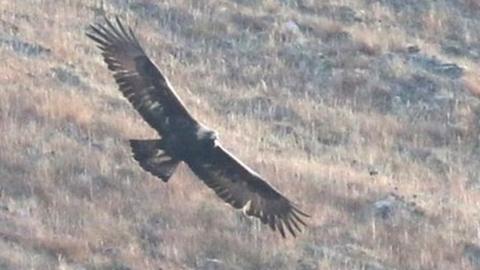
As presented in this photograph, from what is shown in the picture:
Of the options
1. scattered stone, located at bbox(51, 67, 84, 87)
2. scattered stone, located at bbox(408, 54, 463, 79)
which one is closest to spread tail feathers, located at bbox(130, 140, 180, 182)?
scattered stone, located at bbox(51, 67, 84, 87)

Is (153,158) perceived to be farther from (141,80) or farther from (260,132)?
(260,132)

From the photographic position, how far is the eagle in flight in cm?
1080

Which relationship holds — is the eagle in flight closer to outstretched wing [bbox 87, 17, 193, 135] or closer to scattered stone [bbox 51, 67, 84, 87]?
outstretched wing [bbox 87, 17, 193, 135]

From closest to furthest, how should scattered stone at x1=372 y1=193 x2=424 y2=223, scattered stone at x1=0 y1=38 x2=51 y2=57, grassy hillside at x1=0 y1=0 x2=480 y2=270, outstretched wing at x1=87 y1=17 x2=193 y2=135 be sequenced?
outstretched wing at x1=87 y1=17 x2=193 y2=135 → grassy hillside at x1=0 y1=0 x2=480 y2=270 → scattered stone at x1=372 y1=193 x2=424 y2=223 → scattered stone at x1=0 y1=38 x2=51 y2=57

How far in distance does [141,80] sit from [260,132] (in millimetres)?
4335

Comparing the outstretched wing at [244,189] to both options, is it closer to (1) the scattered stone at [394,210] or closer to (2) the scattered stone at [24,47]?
(1) the scattered stone at [394,210]

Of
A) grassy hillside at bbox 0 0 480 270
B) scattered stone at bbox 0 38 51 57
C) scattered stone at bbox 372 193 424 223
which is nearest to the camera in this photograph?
grassy hillside at bbox 0 0 480 270

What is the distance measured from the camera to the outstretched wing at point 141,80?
35.3 ft

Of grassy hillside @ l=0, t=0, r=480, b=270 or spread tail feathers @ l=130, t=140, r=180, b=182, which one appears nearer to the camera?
spread tail feathers @ l=130, t=140, r=180, b=182

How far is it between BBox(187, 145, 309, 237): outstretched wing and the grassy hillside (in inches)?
30.0

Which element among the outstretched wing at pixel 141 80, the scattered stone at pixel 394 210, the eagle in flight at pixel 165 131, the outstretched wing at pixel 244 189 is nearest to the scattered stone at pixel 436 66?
the scattered stone at pixel 394 210

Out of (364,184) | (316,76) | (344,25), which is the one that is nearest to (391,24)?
(344,25)

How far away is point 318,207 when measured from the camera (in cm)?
1309

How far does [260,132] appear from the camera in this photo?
15.2 m
